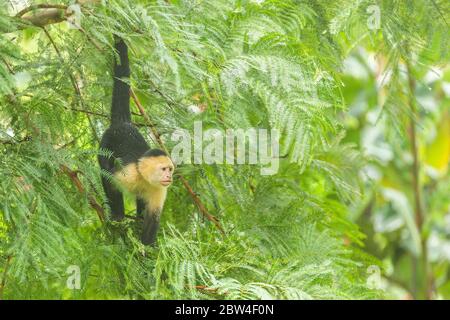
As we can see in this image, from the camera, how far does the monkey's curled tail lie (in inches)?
146

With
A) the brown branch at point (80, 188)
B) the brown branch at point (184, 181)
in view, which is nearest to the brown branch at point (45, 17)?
the brown branch at point (184, 181)

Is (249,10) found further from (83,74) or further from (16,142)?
(16,142)

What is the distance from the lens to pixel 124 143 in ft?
12.7

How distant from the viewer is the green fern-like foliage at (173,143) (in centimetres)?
294

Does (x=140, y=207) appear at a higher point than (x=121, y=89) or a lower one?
lower

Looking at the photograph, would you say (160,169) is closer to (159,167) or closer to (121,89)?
(159,167)

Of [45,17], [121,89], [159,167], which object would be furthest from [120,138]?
[45,17]

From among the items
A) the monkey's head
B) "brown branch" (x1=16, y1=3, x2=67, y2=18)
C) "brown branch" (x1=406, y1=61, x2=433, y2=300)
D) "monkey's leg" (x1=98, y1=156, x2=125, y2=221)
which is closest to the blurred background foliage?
"brown branch" (x1=16, y1=3, x2=67, y2=18)

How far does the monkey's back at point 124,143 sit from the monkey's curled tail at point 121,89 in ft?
0.17

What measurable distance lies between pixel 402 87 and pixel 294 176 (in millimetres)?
882

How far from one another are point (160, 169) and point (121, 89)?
53 cm
